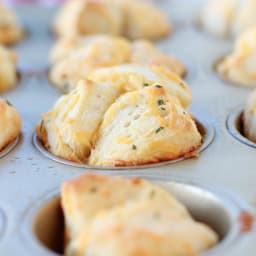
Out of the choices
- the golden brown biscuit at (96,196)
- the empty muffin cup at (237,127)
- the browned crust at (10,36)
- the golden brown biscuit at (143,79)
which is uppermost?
the golden brown biscuit at (143,79)

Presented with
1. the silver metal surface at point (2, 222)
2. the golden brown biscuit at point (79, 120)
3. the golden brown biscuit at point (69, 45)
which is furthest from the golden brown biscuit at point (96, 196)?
the golden brown biscuit at point (69, 45)

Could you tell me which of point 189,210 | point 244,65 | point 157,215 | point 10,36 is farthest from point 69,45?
point 157,215

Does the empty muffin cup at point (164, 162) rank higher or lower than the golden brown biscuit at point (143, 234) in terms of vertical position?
lower

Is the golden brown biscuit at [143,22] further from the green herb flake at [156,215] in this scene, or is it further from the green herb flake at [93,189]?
the green herb flake at [156,215]

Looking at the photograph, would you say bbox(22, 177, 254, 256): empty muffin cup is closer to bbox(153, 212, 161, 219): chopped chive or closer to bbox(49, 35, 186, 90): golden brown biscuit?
bbox(153, 212, 161, 219): chopped chive

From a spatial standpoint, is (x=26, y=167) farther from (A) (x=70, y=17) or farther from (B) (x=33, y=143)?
(A) (x=70, y=17)

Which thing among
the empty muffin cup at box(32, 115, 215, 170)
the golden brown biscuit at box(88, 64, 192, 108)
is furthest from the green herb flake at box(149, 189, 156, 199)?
the golden brown biscuit at box(88, 64, 192, 108)

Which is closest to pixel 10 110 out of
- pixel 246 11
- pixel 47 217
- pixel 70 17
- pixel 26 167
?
pixel 26 167

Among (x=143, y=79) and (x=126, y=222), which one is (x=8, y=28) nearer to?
(x=143, y=79)
